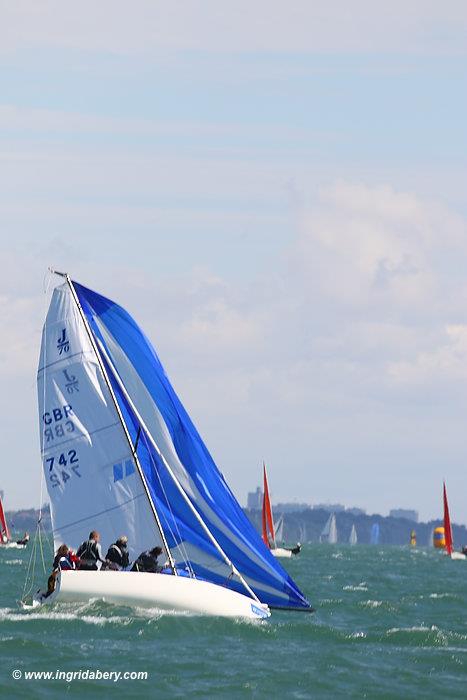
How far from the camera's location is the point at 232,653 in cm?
2631

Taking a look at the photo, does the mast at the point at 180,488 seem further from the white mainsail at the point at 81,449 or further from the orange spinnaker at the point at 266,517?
the orange spinnaker at the point at 266,517

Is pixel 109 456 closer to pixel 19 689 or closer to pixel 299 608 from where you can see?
pixel 299 608

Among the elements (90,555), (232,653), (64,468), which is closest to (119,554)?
(90,555)

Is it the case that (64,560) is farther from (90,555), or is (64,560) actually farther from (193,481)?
(193,481)

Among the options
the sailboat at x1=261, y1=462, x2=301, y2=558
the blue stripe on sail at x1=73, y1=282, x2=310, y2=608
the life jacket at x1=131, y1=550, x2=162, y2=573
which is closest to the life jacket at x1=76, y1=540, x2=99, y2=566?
the life jacket at x1=131, y1=550, x2=162, y2=573

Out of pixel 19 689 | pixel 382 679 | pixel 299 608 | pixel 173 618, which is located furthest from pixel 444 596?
pixel 19 689

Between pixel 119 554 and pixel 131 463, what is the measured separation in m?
1.92

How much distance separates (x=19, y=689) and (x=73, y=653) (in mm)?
3021

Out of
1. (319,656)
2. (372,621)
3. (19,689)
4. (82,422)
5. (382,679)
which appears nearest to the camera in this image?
(19,689)

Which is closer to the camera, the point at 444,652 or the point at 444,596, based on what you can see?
the point at 444,652

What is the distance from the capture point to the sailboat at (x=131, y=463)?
3086cm

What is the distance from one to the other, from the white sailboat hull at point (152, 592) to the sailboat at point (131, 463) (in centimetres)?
31

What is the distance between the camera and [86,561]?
2973 centimetres

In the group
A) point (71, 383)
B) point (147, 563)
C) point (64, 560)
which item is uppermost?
point (71, 383)
